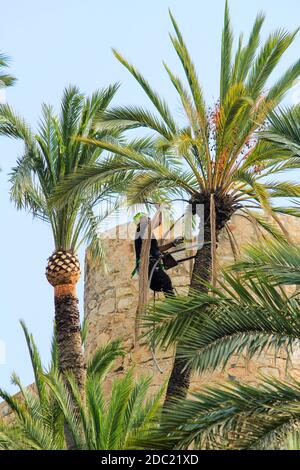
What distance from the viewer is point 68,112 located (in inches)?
677

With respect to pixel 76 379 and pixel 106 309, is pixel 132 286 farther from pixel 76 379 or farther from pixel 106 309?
pixel 76 379

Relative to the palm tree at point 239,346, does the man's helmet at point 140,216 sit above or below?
above

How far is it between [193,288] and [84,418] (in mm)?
2039

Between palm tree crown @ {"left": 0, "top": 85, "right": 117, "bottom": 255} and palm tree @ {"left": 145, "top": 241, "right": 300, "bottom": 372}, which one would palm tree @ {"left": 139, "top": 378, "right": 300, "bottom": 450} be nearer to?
palm tree @ {"left": 145, "top": 241, "right": 300, "bottom": 372}

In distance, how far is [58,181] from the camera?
16516 millimetres

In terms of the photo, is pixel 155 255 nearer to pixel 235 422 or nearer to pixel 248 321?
pixel 248 321

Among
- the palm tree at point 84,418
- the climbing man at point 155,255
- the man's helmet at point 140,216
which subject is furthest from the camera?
the man's helmet at point 140,216

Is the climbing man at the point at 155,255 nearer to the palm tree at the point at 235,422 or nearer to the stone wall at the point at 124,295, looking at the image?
the stone wall at the point at 124,295

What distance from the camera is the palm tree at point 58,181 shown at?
15.8 m

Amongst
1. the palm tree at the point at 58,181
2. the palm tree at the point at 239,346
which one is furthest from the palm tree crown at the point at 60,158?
the palm tree at the point at 239,346

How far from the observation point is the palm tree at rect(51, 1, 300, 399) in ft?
50.1

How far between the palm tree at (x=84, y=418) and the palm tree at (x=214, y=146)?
1.75 meters

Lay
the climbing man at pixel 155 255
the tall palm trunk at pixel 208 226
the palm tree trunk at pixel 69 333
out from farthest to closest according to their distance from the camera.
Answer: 1. the climbing man at pixel 155 255
2. the palm tree trunk at pixel 69 333
3. the tall palm trunk at pixel 208 226
